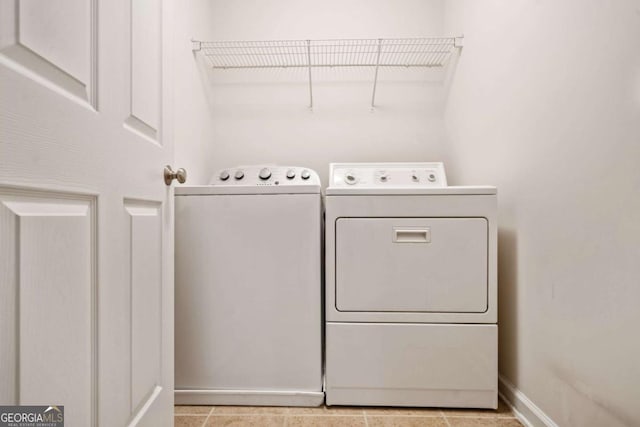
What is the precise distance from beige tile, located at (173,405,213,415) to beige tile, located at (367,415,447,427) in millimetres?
633

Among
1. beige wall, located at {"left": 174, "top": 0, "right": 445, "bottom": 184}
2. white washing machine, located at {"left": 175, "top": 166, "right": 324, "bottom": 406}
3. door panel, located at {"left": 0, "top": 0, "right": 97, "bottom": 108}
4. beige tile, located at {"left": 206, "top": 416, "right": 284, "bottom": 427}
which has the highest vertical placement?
beige wall, located at {"left": 174, "top": 0, "right": 445, "bottom": 184}

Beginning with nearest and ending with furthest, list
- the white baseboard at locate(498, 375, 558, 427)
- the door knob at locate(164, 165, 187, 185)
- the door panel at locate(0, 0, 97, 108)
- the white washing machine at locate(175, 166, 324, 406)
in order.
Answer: the door panel at locate(0, 0, 97, 108) < the door knob at locate(164, 165, 187, 185) < the white baseboard at locate(498, 375, 558, 427) < the white washing machine at locate(175, 166, 324, 406)

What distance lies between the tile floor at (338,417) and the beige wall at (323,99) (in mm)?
1250

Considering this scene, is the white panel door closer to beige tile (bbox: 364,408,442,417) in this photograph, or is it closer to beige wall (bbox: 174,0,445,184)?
beige tile (bbox: 364,408,442,417)

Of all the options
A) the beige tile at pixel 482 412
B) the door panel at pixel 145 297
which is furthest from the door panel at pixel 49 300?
the beige tile at pixel 482 412

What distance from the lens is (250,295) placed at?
1337 mm

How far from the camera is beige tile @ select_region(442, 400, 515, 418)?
4.18 ft

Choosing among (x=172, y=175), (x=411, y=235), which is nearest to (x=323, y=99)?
(x=411, y=235)

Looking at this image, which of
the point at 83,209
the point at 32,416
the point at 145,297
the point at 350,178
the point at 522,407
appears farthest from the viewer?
the point at 350,178

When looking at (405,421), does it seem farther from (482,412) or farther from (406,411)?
(482,412)

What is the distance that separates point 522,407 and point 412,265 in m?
0.64

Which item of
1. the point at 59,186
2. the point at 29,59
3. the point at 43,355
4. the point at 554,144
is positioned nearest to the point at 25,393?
the point at 43,355

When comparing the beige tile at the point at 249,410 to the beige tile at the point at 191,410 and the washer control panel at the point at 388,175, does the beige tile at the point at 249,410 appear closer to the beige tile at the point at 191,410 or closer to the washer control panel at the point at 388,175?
the beige tile at the point at 191,410

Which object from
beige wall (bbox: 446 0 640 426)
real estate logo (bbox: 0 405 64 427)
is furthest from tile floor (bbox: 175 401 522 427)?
real estate logo (bbox: 0 405 64 427)
